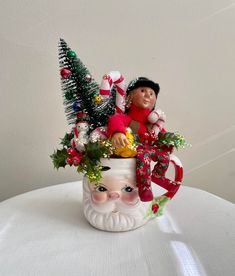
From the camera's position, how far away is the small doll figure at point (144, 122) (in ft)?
1.98

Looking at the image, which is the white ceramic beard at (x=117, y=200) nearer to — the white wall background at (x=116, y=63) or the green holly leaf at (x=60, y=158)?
the green holly leaf at (x=60, y=158)

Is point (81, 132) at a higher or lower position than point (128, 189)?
higher

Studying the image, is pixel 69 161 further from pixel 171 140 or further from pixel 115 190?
pixel 171 140

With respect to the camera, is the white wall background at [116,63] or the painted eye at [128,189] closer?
the painted eye at [128,189]

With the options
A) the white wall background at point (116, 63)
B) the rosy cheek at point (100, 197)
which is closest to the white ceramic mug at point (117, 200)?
the rosy cheek at point (100, 197)

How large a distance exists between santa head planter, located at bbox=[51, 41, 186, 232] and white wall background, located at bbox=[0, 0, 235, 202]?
32 cm

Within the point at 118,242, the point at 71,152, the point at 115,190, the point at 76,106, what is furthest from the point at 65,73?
the point at 118,242

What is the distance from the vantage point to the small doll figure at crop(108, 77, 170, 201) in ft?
1.98

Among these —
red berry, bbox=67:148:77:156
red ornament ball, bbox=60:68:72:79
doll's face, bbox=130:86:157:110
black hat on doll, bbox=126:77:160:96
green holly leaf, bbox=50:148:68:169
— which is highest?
red ornament ball, bbox=60:68:72:79

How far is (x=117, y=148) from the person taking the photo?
0.59 m

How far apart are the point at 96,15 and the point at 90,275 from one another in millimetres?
798

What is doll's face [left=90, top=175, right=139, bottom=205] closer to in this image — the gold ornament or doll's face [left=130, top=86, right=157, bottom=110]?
the gold ornament

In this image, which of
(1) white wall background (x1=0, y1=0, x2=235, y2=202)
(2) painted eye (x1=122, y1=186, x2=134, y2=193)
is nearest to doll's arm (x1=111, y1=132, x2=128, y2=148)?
(2) painted eye (x1=122, y1=186, x2=134, y2=193)

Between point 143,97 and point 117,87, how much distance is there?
7 centimetres
